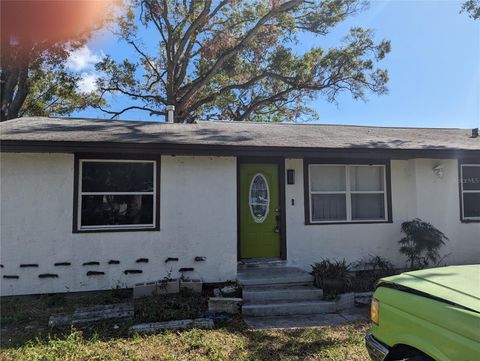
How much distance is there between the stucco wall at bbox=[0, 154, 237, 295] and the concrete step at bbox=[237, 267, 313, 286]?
1.53ft

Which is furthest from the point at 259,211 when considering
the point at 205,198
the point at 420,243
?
the point at 420,243

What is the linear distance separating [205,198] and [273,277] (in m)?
2.09

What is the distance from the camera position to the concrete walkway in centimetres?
572

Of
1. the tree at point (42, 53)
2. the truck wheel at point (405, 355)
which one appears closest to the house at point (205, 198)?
the truck wheel at point (405, 355)

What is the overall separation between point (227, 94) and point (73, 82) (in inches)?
362

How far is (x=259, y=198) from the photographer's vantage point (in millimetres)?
8398

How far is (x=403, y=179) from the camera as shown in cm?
882

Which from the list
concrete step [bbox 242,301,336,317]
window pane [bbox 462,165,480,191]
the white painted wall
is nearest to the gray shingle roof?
the white painted wall

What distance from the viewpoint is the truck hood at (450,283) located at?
2588mm

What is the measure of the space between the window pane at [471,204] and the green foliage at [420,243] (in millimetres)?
1171

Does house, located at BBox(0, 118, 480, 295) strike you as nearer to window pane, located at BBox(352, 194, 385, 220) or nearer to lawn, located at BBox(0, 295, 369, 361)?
window pane, located at BBox(352, 194, 385, 220)

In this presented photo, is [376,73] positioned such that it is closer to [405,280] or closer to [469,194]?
[469,194]

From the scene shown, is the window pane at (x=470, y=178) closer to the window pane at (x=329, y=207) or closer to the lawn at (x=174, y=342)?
the window pane at (x=329, y=207)

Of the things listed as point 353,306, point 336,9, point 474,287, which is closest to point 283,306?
point 353,306
